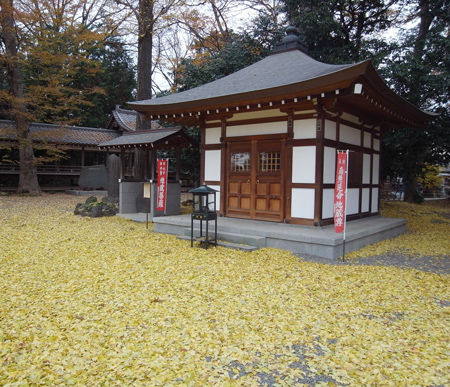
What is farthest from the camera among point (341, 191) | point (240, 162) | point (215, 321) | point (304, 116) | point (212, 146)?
point (212, 146)

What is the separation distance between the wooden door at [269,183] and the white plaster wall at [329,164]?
0.90 meters

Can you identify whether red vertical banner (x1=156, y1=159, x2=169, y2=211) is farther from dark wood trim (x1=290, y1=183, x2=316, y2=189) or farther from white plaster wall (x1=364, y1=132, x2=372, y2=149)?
white plaster wall (x1=364, y1=132, x2=372, y2=149)

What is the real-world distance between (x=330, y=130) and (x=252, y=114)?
1708mm

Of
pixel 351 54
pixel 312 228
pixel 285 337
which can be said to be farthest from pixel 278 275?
pixel 351 54

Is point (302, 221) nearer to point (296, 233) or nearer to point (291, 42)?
point (296, 233)

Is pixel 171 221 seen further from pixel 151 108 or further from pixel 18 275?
pixel 18 275

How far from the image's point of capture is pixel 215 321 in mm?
3158

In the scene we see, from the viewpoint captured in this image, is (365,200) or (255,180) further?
(365,200)

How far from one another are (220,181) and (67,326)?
17.8 ft

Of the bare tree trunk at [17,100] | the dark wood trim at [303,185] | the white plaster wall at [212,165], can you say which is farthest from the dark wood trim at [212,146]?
the bare tree trunk at [17,100]

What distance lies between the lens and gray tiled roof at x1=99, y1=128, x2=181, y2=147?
9.10m

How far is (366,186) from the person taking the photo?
8.59m

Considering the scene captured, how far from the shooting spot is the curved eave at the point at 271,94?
536 centimetres

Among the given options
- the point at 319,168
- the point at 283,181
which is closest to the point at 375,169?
the point at 319,168
